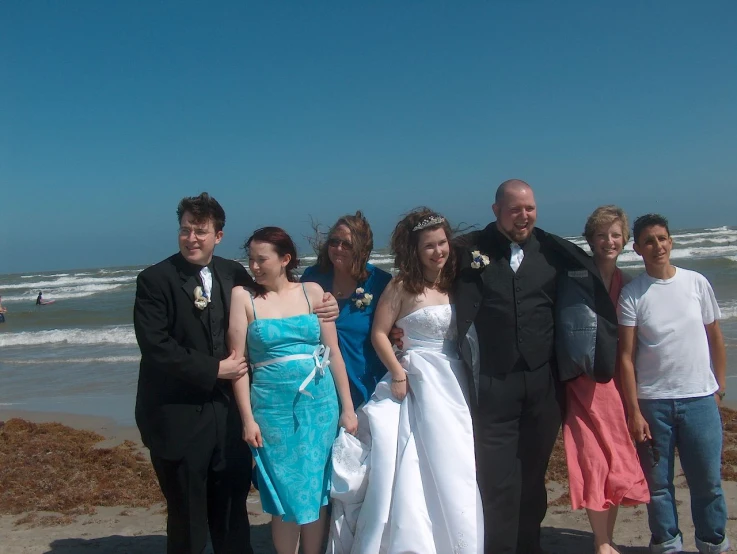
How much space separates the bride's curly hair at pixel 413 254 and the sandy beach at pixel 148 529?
205 centimetres

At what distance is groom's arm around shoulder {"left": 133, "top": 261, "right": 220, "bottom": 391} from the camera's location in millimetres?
3217

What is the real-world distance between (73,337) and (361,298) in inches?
568

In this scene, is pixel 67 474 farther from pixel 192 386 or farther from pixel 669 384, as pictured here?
pixel 669 384

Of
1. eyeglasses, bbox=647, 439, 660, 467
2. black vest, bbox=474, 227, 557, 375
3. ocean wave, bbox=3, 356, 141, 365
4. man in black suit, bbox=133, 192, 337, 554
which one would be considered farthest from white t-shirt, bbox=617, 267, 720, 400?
ocean wave, bbox=3, 356, 141, 365

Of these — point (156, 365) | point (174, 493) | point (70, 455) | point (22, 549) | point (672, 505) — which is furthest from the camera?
point (70, 455)

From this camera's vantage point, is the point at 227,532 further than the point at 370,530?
Yes

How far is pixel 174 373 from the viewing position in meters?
3.22

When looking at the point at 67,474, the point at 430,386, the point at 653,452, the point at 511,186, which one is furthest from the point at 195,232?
the point at 67,474

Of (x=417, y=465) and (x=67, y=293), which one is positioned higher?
(x=417, y=465)

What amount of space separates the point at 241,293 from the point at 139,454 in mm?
4178

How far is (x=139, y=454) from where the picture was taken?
6754 millimetres

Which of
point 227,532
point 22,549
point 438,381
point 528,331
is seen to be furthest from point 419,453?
point 22,549

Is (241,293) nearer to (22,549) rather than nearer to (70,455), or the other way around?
(22,549)

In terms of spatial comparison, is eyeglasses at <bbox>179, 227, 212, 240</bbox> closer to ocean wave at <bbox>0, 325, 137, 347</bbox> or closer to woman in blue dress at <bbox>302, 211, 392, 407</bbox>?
woman in blue dress at <bbox>302, 211, 392, 407</bbox>
